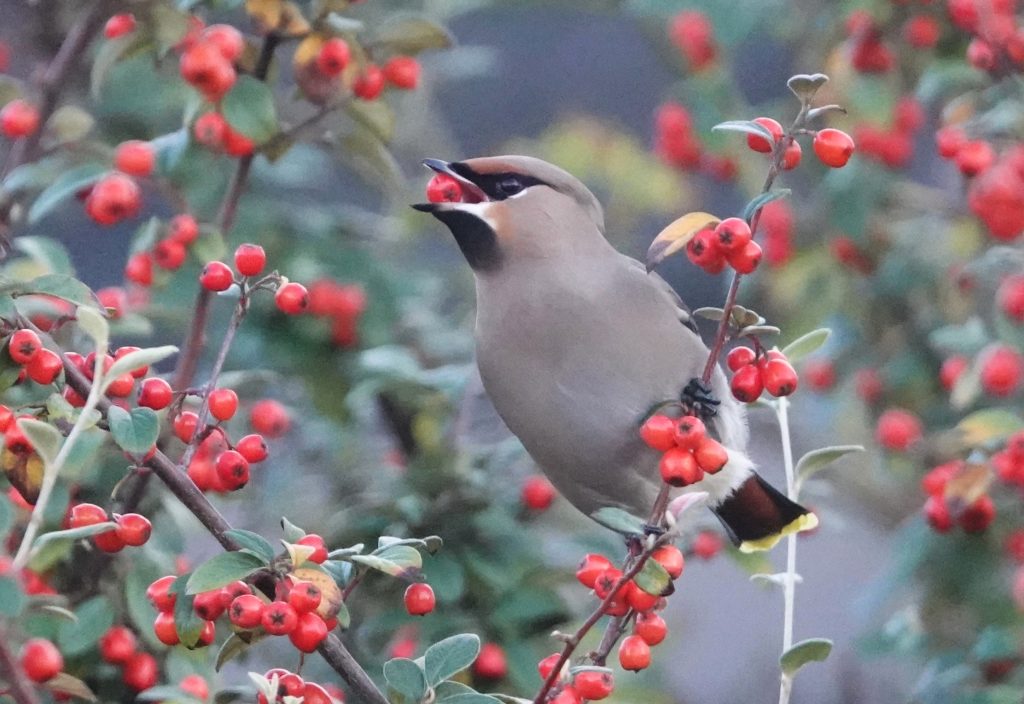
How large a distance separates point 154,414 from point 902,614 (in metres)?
1.76

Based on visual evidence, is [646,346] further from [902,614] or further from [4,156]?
[4,156]

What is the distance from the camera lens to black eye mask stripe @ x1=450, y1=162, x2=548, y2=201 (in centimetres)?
219

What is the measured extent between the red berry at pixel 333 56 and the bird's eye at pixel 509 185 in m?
0.29

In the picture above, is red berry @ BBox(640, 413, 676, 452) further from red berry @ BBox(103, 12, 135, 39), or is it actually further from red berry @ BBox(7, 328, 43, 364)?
red berry @ BBox(103, 12, 135, 39)

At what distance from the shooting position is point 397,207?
364 centimetres

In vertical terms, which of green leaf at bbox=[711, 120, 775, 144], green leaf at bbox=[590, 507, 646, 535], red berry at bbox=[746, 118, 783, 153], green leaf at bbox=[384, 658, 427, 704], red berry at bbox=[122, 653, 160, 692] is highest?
green leaf at bbox=[711, 120, 775, 144]

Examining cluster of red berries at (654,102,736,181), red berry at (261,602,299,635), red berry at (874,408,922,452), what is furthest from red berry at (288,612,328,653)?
cluster of red berries at (654,102,736,181)

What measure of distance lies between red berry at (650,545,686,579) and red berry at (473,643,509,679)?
0.61 metres

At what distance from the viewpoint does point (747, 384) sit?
1.63 meters

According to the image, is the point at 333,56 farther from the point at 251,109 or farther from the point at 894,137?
the point at 894,137

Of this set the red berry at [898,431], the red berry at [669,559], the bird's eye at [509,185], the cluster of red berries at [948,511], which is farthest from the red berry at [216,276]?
the red berry at [898,431]

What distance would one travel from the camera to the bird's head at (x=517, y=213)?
2217 mm

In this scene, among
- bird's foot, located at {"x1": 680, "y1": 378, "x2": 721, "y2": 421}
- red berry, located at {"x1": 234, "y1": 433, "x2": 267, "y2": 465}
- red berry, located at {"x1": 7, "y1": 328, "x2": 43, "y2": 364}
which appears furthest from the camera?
bird's foot, located at {"x1": 680, "y1": 378, "x2": 721, "y2": 421}

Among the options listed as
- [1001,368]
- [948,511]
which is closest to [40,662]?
[948,511]
